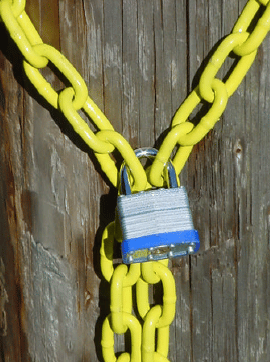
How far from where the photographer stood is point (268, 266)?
1487mm

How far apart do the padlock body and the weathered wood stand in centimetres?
16

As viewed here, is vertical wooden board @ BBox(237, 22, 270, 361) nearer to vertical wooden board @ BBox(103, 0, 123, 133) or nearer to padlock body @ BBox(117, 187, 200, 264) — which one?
padlock body @ BBox(117, 187, 200, 264)

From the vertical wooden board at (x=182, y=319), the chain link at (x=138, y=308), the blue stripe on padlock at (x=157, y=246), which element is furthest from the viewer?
the vertical wooden board at (x=182, y=319)

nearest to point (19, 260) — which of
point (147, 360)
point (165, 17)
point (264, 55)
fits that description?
point (147, 360)

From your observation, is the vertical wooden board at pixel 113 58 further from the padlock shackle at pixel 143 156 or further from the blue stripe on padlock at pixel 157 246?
the blue stripe on padlock at pixel 157 246

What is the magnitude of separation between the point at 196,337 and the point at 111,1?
3.52 ft

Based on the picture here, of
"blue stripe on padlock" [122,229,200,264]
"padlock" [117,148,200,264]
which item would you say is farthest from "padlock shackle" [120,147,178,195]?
"blue stripe on padlock" [122,229,200,264]

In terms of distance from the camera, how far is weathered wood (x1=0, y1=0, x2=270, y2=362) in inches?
51.9

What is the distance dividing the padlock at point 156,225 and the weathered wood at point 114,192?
159 millimetres

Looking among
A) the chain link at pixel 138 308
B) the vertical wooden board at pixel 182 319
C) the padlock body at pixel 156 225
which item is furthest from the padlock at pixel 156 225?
the vertical wooden board at pixel 182 319

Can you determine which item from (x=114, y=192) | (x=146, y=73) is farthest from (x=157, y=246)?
(x=146, y=73)

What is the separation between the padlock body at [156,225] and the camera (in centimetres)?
123

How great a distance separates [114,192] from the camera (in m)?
1.42

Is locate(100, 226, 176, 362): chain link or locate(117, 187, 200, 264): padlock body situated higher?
locate(117, 187, 200, 264): padlock body
